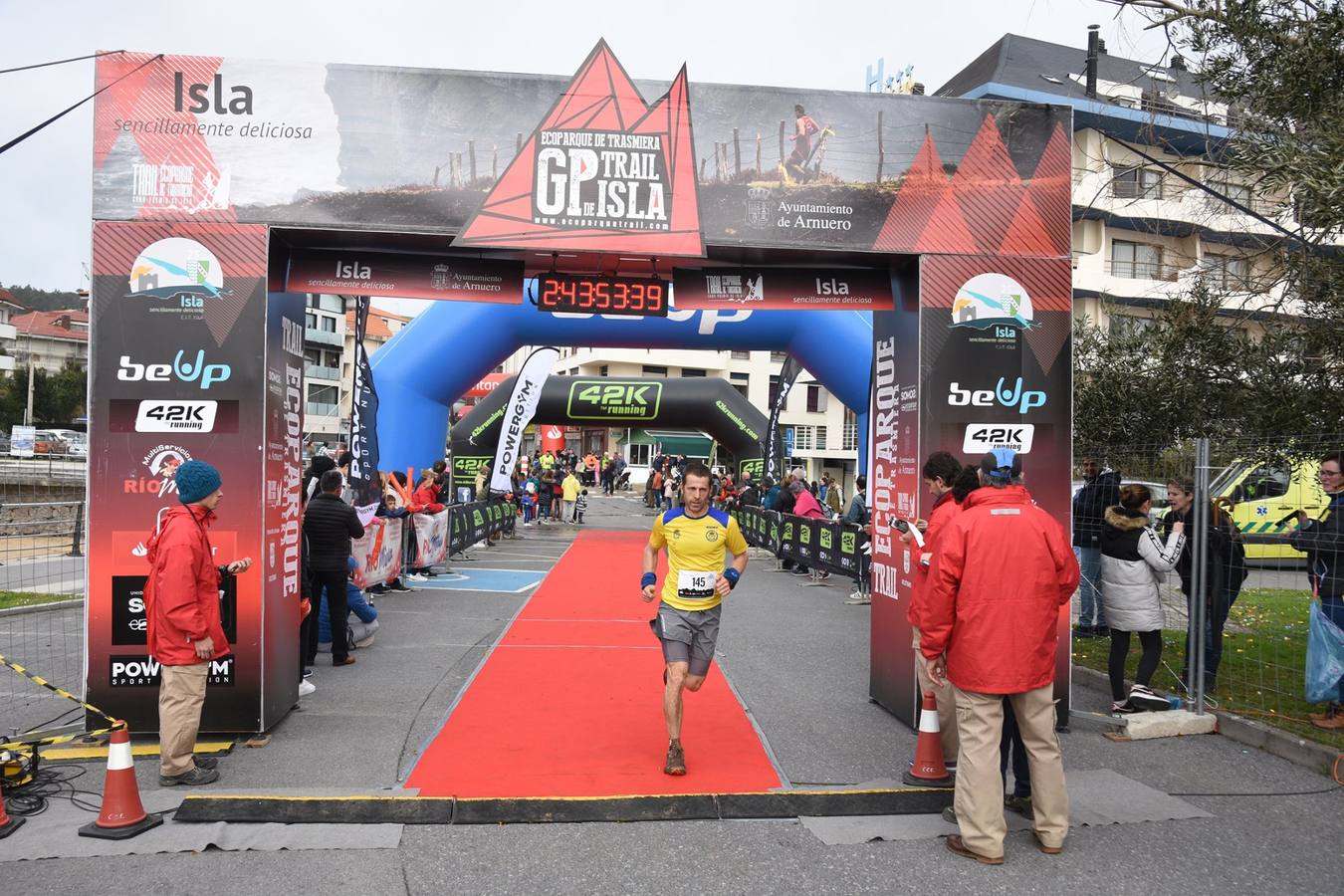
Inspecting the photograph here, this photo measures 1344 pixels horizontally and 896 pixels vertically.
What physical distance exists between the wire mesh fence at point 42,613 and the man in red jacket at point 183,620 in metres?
1.33

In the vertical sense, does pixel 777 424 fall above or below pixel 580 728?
above

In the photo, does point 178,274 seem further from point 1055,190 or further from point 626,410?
point 626,410

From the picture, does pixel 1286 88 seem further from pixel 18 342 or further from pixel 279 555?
pixel 18 342

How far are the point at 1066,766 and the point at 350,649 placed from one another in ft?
21.0

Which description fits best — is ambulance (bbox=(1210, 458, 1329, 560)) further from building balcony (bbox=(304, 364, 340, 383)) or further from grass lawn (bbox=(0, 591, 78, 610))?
building balcony (bbox=(304, 364, 340, 383))

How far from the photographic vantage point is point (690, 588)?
5.48m

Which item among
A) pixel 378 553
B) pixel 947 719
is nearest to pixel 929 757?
pixel 947 719

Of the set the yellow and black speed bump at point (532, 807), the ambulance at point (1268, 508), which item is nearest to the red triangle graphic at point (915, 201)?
the yellow and black speed bump at point (532, 807)

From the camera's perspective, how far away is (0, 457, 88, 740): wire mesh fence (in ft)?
22.2

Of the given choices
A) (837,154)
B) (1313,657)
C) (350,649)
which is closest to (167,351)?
(350,649)

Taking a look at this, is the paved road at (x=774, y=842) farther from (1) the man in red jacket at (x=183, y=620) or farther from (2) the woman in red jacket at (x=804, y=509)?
(2) the woman in red jacket at (x=804, y=509)

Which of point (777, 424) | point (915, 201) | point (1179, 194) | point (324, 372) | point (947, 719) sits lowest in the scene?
point (947, 719)

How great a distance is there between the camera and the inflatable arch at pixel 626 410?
23203mm

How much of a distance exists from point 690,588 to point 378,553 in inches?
296
